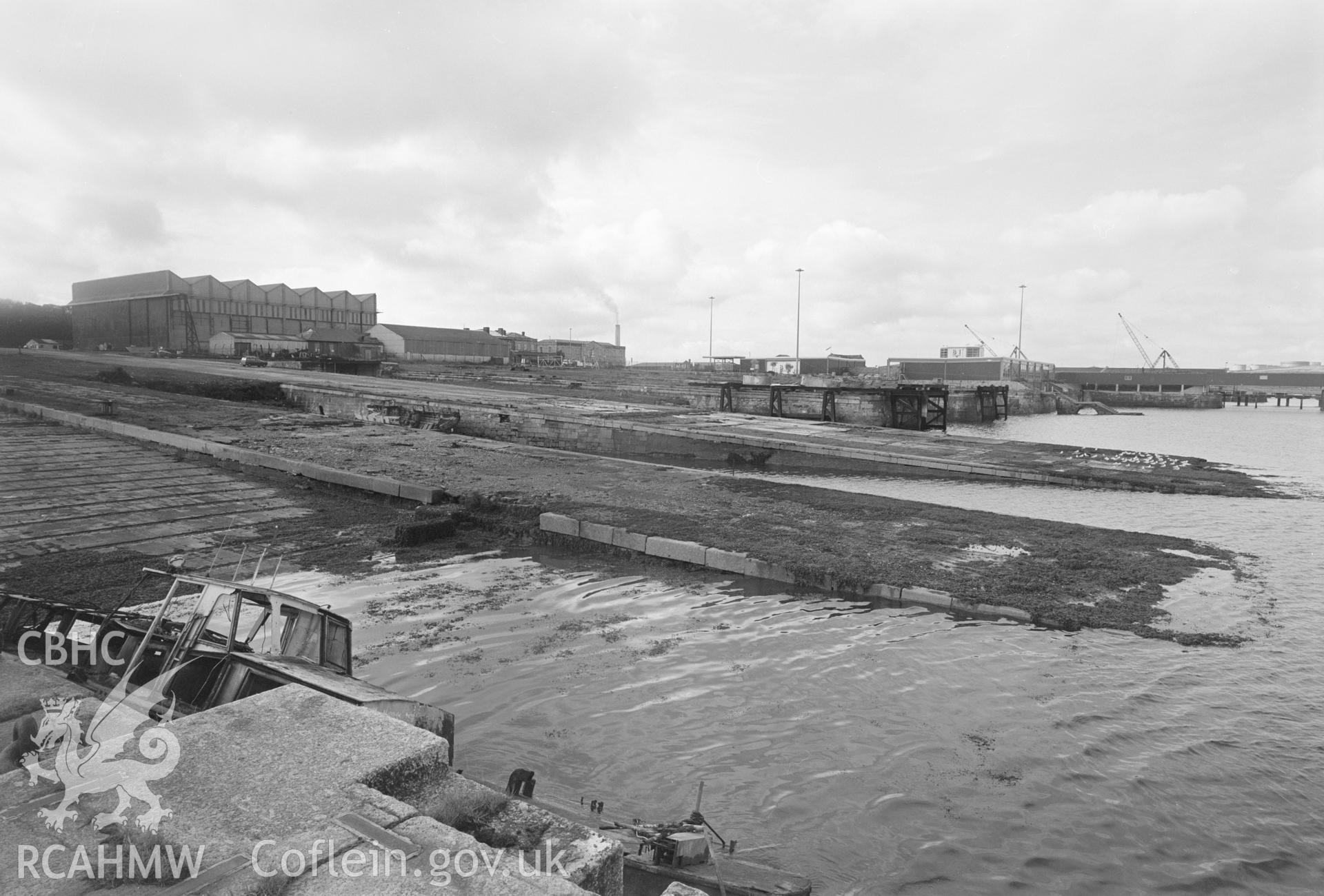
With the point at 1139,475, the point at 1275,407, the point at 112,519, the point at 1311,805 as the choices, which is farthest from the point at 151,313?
the point at 1275,407

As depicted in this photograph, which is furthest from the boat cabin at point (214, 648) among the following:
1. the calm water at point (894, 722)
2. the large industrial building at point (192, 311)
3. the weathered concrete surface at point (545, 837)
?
the large industrial building at point (192, 311)

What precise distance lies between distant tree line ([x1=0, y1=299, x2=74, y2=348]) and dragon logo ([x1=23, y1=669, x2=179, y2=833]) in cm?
10399

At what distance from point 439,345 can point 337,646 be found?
A: 97377 millimetres

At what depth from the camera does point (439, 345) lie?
98438 mm

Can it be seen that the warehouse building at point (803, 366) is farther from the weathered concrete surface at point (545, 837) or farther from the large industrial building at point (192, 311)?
the weathered concrete surface at point (545, 837)

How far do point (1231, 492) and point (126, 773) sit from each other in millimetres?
25243

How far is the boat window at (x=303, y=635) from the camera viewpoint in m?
5.96

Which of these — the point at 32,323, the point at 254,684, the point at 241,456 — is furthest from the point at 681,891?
the point at 32,323

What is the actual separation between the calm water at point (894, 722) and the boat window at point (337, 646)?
4.10 feet

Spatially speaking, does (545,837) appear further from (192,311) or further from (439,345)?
(439,345)

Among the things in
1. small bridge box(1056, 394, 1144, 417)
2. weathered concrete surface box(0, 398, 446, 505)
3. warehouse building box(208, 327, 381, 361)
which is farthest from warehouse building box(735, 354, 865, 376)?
weathered concrete surface box(0, 398, 446, 505)

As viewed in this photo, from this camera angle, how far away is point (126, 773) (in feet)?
12.7

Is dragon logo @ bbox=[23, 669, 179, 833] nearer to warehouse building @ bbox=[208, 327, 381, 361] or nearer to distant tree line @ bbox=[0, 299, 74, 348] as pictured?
warehouse building @ bbox=[208, 327, 381, 361]

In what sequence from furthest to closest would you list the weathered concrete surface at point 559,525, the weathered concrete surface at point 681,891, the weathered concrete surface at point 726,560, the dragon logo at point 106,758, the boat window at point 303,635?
the weathered concrete surface at point 559,525 < the weathered concrete surface at point 726,560 < the boat window at point 303,635 < the dragon logo at point 106,758 < the weathered concrete surface at point 681,891
